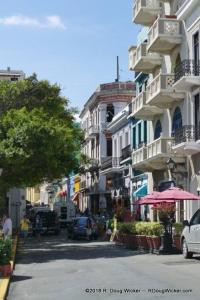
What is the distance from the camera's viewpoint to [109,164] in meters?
60.8

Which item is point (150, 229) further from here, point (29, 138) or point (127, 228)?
point (29, 138)

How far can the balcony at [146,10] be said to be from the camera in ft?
121

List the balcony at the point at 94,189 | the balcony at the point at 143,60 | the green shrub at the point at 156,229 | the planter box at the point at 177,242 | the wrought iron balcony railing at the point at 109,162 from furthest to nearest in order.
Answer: the balcony at the point at 94,189 < the wrought iron balcony railing at the point at 109,162 < the balcony at the point at 143,60 < the green shrub at the point at 156,229 < the planter box at the point at 177,242

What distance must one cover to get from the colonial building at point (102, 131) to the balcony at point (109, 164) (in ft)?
0.48

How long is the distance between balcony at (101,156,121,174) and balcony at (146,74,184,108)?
2156 centimetres

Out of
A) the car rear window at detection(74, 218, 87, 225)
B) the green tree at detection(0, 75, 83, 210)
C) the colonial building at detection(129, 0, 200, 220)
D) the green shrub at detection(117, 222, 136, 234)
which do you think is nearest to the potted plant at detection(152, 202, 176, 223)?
the green shrub at detection(117, 222, 136, 234)

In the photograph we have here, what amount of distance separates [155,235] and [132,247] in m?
3.07

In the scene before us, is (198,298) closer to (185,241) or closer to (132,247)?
(185,241)

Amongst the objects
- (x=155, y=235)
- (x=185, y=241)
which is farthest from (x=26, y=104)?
(x=185, y=241)

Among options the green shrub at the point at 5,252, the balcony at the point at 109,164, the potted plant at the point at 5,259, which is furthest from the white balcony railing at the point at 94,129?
the potted plant at the point at 5,259

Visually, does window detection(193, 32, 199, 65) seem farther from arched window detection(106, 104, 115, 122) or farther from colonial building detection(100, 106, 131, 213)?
arched window detection(106, 104, 115, 122)

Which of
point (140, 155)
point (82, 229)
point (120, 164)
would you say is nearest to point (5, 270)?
point (82, 229)

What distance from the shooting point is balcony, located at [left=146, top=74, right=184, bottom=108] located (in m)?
32.2

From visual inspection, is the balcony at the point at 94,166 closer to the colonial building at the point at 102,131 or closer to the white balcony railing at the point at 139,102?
the colonial building at the point at 102,131
